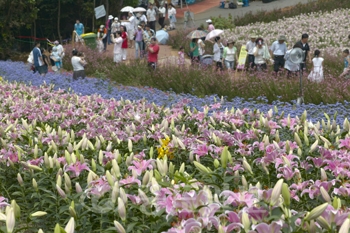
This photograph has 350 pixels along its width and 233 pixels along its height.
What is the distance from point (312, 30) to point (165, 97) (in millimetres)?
12878

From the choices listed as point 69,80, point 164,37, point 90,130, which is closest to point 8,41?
point 164,37

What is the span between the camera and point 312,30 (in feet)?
71.8

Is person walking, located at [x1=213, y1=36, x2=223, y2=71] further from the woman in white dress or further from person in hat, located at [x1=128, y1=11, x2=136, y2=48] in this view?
person in hat, located at [x1=128, y1=11, x2=136, y2=48]

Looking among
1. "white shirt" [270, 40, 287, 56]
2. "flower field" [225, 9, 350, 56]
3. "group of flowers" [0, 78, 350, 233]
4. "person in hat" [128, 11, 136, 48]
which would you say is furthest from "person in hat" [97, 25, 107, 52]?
"group of flowers" [0, 78, 350, 233]

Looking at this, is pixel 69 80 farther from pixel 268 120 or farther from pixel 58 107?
pixel 268 120

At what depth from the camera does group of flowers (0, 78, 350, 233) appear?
275cm

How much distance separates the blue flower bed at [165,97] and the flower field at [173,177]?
2208 millimetres

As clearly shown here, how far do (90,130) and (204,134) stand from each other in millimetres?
1341

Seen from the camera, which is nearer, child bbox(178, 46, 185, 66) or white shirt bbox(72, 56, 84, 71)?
white shirt bbox(72, 56, 84, 71)

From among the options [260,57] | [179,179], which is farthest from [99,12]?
[179,179]

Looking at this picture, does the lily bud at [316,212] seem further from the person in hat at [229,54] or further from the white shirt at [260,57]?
the person in hat at [229,54]

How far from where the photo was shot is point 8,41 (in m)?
24.9

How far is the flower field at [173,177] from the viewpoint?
2.75 meters

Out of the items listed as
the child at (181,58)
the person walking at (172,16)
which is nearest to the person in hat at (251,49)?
the child at (181,58)
